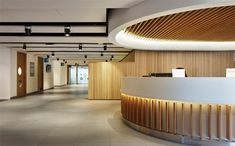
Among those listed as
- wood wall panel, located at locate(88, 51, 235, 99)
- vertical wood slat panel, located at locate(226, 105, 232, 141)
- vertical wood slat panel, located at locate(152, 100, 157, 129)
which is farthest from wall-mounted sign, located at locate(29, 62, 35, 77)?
vertical wood slat panel, located at locate(226, 105, 232, 141)

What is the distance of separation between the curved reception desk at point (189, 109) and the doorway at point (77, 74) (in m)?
33.6

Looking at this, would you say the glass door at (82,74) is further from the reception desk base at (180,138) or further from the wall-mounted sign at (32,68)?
the reception desk base at (180,138)

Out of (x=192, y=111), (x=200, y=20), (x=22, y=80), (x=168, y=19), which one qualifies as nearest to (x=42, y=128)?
(x=192, y=111)

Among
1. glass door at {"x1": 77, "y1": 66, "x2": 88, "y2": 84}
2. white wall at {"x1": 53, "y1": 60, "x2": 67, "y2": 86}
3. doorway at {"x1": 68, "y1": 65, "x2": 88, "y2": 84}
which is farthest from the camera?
glass door at {"x1": 77, "y1": 66, "x2": 88, "y2": 84}

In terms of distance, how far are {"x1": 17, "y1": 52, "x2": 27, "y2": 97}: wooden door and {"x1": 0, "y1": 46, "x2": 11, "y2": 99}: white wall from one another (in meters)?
1.54

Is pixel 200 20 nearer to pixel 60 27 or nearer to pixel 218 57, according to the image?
pixel 60 27

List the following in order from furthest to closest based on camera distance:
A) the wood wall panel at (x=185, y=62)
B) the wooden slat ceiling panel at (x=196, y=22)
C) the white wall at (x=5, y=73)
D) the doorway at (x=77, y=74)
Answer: the doorway at (x=77, y=74) < the wood wall panel at (x=185, y=62) < the white wall at (x=5, y=73) < the wooden slat ceiling panel at (x=196, y=22)

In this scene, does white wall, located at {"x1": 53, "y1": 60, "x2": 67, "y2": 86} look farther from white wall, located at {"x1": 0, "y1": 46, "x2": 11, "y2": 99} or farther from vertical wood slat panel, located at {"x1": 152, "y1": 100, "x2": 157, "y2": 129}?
vertical wood slat panel, located at {"x1": 152, "y1": 100, "x2": 157, "y2": 129}

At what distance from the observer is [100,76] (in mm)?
15352

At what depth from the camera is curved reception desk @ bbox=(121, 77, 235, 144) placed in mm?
5391

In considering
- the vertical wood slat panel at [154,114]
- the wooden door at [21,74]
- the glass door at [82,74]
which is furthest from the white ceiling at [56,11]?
the glass door at [82,74]

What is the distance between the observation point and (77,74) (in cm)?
4006

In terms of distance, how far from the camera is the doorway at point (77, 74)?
3969 centimetres

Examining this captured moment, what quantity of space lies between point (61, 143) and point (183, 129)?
110 inches
